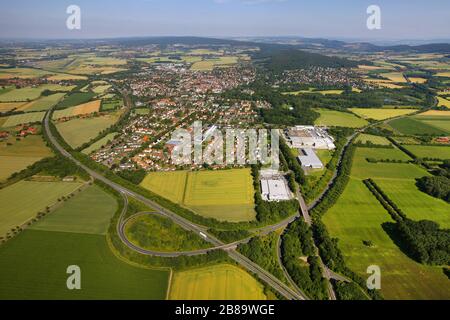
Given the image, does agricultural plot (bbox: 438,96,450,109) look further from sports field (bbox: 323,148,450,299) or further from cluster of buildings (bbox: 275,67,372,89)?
sports field (bbox: 323,148,450,299)

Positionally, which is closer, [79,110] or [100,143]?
[100,143]

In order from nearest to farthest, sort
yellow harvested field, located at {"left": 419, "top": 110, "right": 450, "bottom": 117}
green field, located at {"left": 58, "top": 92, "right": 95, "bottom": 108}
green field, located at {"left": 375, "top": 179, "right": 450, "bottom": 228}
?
green field, located at {"left": 375, "top": 179, "right": 450, "bottom": 228}, yellow harvested field, located at {"left": 419, "top": 110, "right": 450, "bottom": 117}, green field, located at {"left": 58, "top": 92, "right": 95, "bottom": 108}

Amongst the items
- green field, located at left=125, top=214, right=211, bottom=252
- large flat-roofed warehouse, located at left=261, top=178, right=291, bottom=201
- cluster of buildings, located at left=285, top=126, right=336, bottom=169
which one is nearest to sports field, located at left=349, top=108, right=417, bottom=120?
cluster of buildings, located at left=285, top=126, right=336, bottom=169

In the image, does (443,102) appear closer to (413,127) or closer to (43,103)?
(413,127)

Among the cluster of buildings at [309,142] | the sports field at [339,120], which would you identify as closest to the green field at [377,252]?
the cluster of buildings at [309,142]

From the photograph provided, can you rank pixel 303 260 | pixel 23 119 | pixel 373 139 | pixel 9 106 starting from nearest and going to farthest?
pixel 303 260 < pixel 373 139 < pixel 23 119 < pixel 9 106

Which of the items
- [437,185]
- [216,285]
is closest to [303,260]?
[216,285]
